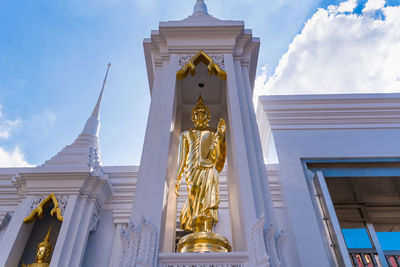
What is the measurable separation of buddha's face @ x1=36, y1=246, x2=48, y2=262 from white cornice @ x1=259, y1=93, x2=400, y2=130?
2510 millimetres

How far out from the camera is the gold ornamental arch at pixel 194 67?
8.32 feet

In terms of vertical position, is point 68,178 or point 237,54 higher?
point 237,54

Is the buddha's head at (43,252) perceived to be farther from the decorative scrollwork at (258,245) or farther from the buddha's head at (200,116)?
the decorative scrollwork at (258,245)

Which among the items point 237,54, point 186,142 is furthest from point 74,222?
point 237,54

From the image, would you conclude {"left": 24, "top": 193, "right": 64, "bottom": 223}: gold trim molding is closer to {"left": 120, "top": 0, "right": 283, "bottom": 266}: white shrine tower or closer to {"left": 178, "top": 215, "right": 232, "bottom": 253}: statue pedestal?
{"left": 120, "top": 0, "right": 283, "bottom": 266}: white shrine tower

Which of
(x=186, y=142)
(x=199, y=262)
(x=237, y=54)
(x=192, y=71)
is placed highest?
(x=237, y=54)

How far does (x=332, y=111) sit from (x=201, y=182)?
1.78m

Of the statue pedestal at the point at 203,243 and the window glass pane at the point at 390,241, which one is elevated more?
the window glass pane at the point at 390,241

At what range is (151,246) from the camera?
1579mm

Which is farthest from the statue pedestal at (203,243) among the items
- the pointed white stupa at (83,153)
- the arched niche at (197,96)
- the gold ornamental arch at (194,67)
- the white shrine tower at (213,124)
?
the pointed white stupa at (83,153)

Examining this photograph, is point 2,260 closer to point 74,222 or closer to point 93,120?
point 74,222

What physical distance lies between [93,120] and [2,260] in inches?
91.7

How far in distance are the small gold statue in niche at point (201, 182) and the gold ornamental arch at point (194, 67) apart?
15.3 inches

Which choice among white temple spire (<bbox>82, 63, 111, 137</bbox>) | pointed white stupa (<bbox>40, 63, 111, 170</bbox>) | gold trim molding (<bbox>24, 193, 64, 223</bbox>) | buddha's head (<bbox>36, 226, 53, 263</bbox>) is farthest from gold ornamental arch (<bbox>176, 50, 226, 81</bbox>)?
white temple spire (<bbox>82, 63, 111, 137</bbox>)
